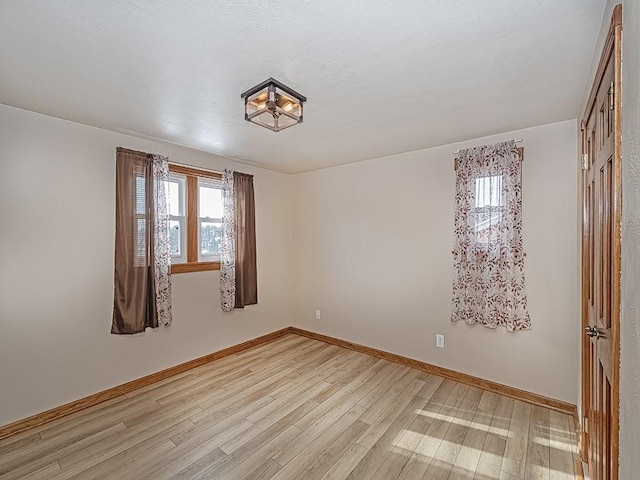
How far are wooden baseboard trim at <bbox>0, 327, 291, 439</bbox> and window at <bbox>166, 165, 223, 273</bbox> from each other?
3.40ft

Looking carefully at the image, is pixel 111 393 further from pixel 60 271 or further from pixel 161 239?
pixel 161 239

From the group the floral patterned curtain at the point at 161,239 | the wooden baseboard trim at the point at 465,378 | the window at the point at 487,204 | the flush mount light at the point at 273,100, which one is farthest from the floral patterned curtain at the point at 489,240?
the floral patterned curtain at the point at 161,239

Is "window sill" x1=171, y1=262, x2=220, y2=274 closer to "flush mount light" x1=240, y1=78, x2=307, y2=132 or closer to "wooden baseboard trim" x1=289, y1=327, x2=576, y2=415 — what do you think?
"wooden baseboard trim" x1=289, y1=327, x2=576, y2=415

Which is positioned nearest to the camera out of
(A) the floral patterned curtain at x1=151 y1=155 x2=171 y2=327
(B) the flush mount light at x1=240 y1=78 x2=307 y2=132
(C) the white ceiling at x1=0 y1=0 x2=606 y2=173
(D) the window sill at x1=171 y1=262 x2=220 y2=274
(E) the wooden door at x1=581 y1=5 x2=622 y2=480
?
(E) the wooden door at x1=581 y1=5 x2=622 y2=480

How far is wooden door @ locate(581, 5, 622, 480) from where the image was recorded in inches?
39.9

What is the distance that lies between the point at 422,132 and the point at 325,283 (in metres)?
2.33

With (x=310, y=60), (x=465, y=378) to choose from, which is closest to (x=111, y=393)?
(x=310, y=60)

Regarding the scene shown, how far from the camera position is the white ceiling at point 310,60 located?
1.33 metres

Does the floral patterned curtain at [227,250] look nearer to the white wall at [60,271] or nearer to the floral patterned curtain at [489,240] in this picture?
the white wall at [60,271]

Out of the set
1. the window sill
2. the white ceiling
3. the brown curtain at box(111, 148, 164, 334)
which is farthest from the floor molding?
the white ceiling

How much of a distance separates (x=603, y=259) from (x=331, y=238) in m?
3.05

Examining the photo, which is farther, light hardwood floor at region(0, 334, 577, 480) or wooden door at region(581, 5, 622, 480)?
light hardwood floor at region(0, 334, 577, 480)

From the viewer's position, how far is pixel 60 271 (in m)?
2.58

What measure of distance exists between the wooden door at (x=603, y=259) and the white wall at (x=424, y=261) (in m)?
0.69
